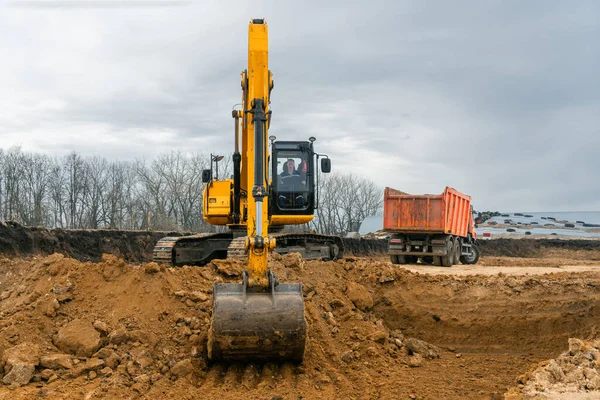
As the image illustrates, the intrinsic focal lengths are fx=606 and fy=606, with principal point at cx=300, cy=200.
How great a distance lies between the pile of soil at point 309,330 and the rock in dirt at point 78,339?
1 centimetres

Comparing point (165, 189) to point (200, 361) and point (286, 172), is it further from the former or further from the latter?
point (200, 361)

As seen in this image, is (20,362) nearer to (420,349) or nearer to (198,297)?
(198,297)

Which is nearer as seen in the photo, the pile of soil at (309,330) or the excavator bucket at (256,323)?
the excavator bucket at (256,323)

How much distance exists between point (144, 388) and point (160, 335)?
1149mm

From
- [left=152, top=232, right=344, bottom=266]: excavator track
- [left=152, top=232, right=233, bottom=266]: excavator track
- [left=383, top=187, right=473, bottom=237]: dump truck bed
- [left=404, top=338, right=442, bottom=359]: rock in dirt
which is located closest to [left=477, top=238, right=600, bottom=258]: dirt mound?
[left=383, top=187, right=473, bottom=237]: dump truck bed

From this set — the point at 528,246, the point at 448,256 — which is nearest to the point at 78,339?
the point at 448,256

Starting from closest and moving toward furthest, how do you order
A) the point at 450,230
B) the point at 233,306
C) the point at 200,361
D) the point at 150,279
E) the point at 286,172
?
the point at 233,306 → the point at 200,361 → the point at 150,279 → the point at 286,172 → the point at 450,230

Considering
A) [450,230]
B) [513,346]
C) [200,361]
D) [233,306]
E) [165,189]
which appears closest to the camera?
[233,306]

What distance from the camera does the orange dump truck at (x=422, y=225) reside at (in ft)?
66.2

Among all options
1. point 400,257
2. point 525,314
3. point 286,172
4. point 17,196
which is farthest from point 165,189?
point 525,314

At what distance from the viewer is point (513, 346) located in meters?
11.0

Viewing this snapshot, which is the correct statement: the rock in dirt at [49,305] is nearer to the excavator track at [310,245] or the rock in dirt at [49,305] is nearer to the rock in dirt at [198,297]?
the rock in dirt at [198,297]

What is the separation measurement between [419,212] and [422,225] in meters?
0.45

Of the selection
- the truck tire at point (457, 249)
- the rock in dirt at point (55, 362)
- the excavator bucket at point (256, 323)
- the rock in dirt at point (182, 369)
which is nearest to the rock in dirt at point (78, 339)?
the rock in dirt at point (55, 362)
